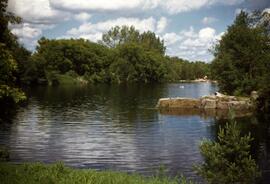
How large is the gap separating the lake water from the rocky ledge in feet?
15.2

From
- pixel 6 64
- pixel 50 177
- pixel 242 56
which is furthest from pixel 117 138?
pixel 242 56

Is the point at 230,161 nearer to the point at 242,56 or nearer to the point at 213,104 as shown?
the point at 213,104

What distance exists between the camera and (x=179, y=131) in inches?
2291

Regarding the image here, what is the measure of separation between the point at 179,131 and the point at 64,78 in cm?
13488

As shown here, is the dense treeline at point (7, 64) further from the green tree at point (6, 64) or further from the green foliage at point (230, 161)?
the green foliage at point (230, 161)

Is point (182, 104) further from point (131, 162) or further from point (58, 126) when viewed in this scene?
point (131, 162)

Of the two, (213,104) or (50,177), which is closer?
(50,177)

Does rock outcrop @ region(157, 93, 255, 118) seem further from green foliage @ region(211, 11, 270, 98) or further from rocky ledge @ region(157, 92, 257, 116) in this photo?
green foliage @ region(211, 11, 270, 98)

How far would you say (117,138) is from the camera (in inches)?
2031

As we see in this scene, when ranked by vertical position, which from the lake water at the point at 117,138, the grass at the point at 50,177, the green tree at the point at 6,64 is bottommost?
the lake water at the point at 117,138

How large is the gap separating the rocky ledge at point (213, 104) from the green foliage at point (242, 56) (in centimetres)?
618

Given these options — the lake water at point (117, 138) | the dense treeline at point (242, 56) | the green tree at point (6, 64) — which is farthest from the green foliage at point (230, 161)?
the dense treeline at point (242, 56)

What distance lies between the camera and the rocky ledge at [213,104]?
79.4 m

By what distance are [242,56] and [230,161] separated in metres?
70.1
